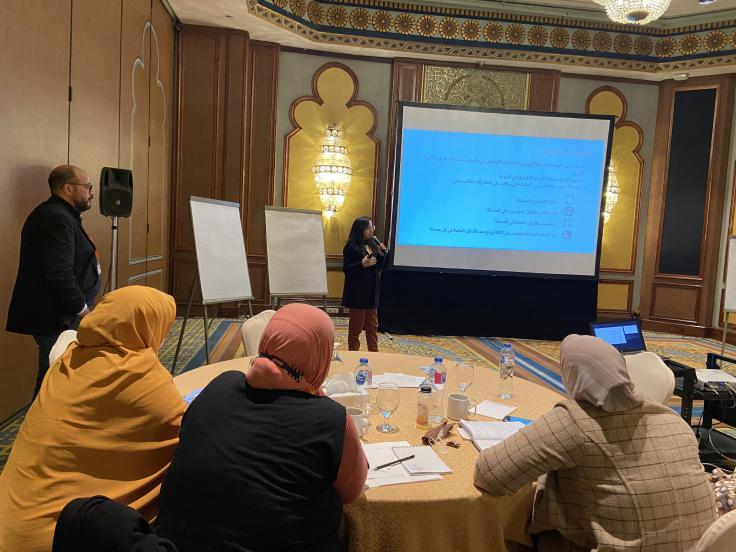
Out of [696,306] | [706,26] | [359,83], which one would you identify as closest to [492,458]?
[359,83]

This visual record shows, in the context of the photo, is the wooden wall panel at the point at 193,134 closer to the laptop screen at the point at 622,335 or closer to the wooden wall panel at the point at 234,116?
the wooden wall panel at the point at 234,116

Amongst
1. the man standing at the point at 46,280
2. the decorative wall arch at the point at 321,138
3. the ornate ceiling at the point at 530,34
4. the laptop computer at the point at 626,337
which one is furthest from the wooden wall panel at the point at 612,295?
the man standing at the point at 46,280

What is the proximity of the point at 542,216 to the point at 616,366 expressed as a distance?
527 centimetres

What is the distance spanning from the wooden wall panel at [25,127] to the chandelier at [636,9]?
14.5 feet

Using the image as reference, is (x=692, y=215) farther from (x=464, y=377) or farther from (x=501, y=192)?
(x=464, y=377)

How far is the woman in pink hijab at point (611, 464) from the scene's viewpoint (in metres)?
1.30

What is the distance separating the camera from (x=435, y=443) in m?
1.68

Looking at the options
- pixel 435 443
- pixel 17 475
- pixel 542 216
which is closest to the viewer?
pixel 17 475

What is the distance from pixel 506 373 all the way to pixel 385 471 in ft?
3.10

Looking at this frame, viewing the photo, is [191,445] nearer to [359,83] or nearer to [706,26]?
[359,83]

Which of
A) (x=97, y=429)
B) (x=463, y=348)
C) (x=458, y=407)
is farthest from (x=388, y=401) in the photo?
(x=463, y=348)

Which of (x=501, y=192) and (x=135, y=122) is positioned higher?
(x=135, y=122)

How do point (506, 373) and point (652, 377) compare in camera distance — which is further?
point (652, 377)

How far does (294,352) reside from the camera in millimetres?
1247
